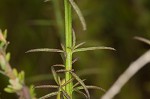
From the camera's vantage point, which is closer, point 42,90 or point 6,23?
point 42,90

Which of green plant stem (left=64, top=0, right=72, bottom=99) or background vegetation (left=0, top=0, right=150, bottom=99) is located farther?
background vegetation (left=0, top=0, right=150, bottom=99)

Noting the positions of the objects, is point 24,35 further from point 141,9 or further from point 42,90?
point 141,9

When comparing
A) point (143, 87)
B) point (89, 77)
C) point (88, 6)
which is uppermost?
point (88, 6)

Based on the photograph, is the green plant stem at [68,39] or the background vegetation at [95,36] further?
the background vegetation at [95,36]

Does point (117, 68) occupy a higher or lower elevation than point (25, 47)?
lower

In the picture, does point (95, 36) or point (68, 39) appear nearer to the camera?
point (68, 39)

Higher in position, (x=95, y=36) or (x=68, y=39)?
(x=68, y=39)

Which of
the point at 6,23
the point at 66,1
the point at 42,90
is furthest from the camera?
the point at 6,23

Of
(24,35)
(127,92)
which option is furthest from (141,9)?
(24,35)
